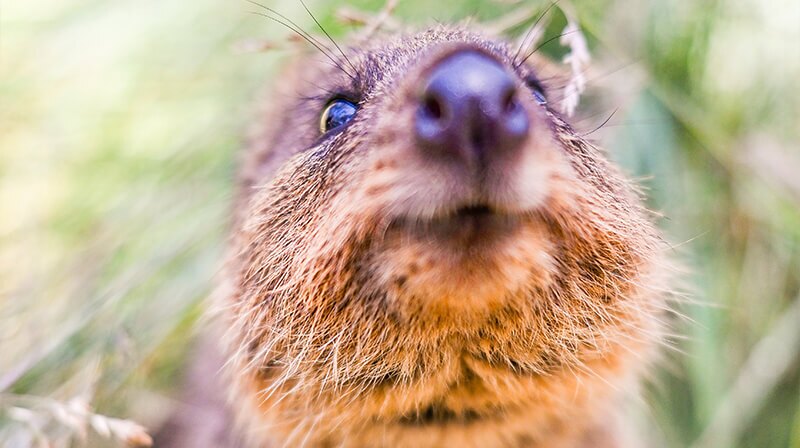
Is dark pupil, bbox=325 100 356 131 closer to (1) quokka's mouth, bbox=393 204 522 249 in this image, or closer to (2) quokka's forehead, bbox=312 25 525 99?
(2) quokka's forehead, bbox=312 25 525 99

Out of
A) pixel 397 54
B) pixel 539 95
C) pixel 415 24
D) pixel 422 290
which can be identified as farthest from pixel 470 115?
pixel 415 24

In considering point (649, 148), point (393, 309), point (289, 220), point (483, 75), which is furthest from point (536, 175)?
point (649, 148)

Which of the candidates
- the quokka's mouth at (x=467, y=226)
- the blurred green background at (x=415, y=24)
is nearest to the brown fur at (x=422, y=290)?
the quokka's mouth at (x=467, y=226)

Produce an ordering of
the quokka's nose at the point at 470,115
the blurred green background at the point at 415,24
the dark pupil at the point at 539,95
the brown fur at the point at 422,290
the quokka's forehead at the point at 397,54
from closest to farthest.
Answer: the quokka's nose at the point at 470,115 → the brown fur at the point at 422,290 → the quokka's forehead at the point at 397,54 → the dark pupil at the point at 539,95 → the blurred green background at the point at 415,24

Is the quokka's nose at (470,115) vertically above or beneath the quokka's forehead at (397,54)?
beneath

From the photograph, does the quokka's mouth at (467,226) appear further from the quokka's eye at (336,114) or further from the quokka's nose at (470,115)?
the quokka's eye at (336,114)

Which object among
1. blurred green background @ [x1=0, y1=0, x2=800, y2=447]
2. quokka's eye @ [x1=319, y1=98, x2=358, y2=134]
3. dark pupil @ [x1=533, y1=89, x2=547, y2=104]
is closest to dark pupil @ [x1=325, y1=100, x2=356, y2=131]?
quokka's eye @ [x1=319, y1=98, x2=358, y2=134]

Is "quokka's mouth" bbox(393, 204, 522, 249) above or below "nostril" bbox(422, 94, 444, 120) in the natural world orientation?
below

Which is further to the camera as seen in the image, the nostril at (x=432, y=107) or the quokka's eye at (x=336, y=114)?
the quokka's eye at (x=336, y=114)
